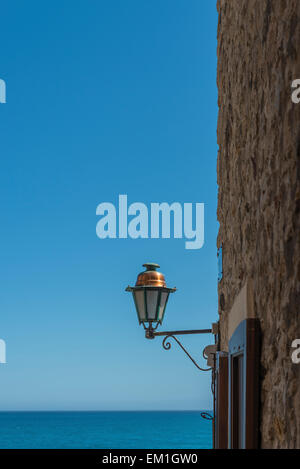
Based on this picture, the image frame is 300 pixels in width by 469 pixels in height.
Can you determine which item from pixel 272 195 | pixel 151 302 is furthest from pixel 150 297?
pixel 272 195

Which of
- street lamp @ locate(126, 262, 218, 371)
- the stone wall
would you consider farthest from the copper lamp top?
the stone wall

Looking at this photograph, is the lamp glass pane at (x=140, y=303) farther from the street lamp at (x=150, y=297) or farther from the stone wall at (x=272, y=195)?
the stone wall at (x=272, y=195)

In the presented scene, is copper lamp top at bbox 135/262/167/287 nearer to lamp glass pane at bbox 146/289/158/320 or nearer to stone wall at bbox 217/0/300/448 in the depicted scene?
lamp glass pane at bbox 146/289/158/320

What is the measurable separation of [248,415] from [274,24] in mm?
1385

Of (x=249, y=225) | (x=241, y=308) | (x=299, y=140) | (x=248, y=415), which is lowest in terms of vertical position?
(x=248, y=415)

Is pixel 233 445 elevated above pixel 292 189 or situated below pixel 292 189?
below

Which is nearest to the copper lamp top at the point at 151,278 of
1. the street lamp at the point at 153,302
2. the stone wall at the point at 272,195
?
the street lamp at the point at 153,302

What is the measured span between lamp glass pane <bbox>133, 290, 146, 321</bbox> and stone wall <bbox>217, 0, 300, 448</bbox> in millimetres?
2470

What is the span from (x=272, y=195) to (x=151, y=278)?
366cm

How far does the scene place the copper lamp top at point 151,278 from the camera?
5.66 m

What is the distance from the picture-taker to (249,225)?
2.69 meters

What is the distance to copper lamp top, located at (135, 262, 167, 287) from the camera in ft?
18.6
